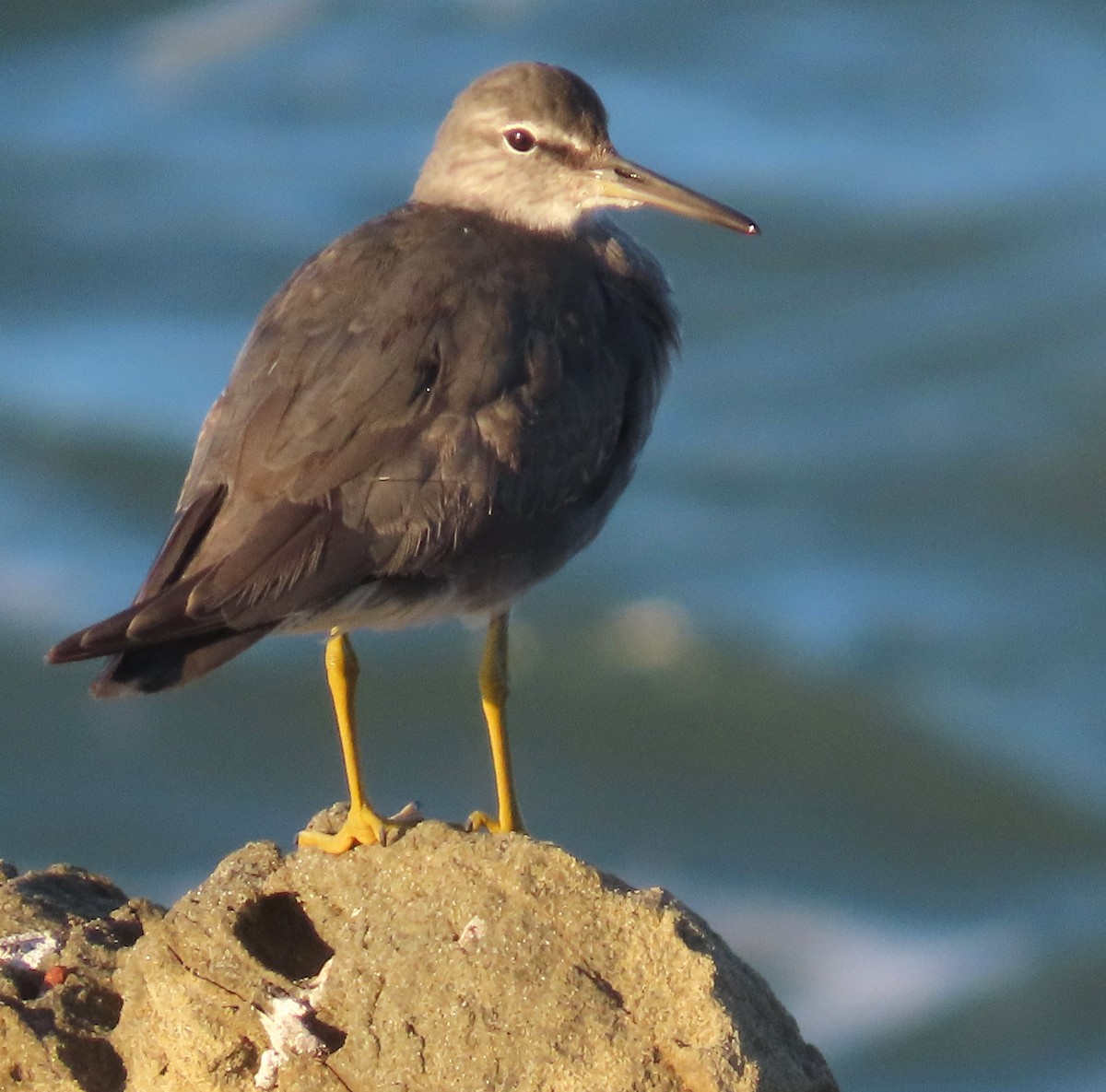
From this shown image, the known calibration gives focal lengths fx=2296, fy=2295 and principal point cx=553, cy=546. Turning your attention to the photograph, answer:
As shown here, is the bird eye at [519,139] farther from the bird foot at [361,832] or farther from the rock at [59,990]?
the rock at [59,990]

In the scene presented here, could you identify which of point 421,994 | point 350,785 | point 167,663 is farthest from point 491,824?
point 421,994

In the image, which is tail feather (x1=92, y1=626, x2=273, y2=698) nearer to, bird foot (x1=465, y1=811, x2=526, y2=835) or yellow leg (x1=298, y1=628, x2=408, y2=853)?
yellow leg (x1=298, y1=628, x2=408, y2=853)

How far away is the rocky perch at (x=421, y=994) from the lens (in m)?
5.45

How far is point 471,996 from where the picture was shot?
219 inches

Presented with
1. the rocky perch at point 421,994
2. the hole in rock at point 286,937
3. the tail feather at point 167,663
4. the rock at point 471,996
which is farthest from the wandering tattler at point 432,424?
the rock at point 471,996

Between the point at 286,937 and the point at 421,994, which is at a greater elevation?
the point at 286,937

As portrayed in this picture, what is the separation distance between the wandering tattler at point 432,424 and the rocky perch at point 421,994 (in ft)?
1.65

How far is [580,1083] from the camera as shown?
212 inches

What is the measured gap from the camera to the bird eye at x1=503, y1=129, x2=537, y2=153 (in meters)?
8.20

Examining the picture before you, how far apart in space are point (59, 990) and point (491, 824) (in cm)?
180

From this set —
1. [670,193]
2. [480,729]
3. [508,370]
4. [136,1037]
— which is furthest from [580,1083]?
[480,729]

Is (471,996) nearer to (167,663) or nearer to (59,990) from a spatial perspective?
(59,990)

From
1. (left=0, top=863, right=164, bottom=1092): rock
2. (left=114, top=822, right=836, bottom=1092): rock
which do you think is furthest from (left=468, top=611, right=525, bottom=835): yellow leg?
(left=114, top=822, right=836, bottom=1092): rock

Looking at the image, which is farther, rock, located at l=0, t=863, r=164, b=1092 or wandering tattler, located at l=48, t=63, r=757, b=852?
wandering tattler, located at l=48, t=63, r=757, b=852
